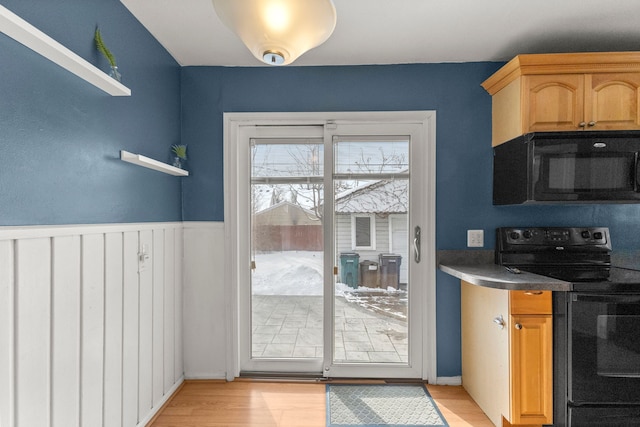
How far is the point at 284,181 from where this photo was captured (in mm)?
2643

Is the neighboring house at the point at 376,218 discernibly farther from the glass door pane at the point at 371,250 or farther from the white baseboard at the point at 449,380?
the white baseboard at the point at 449,380

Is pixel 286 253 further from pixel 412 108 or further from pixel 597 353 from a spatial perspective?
pixel 597 353

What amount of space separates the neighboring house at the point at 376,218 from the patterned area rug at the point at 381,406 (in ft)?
2.43

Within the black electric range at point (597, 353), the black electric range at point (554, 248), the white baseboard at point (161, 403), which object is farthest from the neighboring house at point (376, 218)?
the white baseboard at point (161, 403)

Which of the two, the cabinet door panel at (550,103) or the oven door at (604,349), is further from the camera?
the cabinet door panel at (550,103)

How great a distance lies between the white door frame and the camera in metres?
2.55

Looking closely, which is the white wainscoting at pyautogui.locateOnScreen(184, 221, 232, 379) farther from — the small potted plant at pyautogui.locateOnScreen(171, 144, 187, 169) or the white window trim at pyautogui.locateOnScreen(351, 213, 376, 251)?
the white window trim at pyautogui.locateOnScreen(351, 213, 376, 251)

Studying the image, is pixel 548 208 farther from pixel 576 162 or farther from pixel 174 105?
pixel 174 105

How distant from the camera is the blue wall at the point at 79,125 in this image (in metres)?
1.19

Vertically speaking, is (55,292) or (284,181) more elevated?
(284,181)

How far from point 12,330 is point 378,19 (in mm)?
2098

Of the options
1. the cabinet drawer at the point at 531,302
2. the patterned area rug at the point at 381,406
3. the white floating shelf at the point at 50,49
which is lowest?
the patterned area rug at the point at 381,406

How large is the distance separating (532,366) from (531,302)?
331mm

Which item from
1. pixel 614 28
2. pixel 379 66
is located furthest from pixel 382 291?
pixel 614 28
